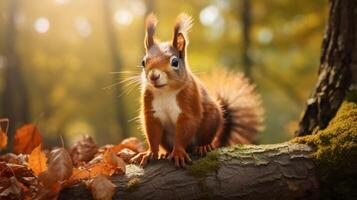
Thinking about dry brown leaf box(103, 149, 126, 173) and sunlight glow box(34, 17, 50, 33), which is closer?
dry brown leaf box(103, 149, 126, 173)

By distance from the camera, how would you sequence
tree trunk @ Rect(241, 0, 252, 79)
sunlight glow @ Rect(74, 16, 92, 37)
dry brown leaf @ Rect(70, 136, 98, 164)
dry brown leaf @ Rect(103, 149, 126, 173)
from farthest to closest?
sunlight glow @ Rect(74, 16, 92, 37) → tree trunk @ Rect(241, 0, 252, 79) → dry brown leaf @ Rect(70, 136, 98, 164) → dry brown leaf @ Rect(103, 149, 126, 173)

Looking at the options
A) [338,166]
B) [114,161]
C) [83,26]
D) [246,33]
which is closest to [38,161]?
[114,161]

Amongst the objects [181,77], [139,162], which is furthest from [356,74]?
[139,162]

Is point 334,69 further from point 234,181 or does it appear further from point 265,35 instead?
point 265,35

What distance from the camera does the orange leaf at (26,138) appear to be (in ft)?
11.6

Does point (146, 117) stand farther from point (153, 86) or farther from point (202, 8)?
point (202, 8)

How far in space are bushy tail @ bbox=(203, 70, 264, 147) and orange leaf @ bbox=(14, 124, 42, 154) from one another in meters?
1.29

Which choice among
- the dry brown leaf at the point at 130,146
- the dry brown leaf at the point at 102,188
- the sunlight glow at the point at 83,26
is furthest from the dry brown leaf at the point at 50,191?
the sunlight glow at the point at 83,26

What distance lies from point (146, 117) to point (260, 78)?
9.90 m

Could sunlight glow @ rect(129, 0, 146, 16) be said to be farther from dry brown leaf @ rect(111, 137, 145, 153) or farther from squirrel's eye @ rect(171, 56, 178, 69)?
squirrel's eye @ rect(171, 56, 178, 69)

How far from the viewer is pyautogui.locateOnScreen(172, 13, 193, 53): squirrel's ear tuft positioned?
10.2 feet

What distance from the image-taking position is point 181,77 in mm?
3061

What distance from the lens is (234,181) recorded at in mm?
2775

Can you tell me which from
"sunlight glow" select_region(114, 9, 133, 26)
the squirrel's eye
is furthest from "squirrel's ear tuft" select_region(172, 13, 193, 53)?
"sunlight glow" select_region(114, 9, 133, 26)
